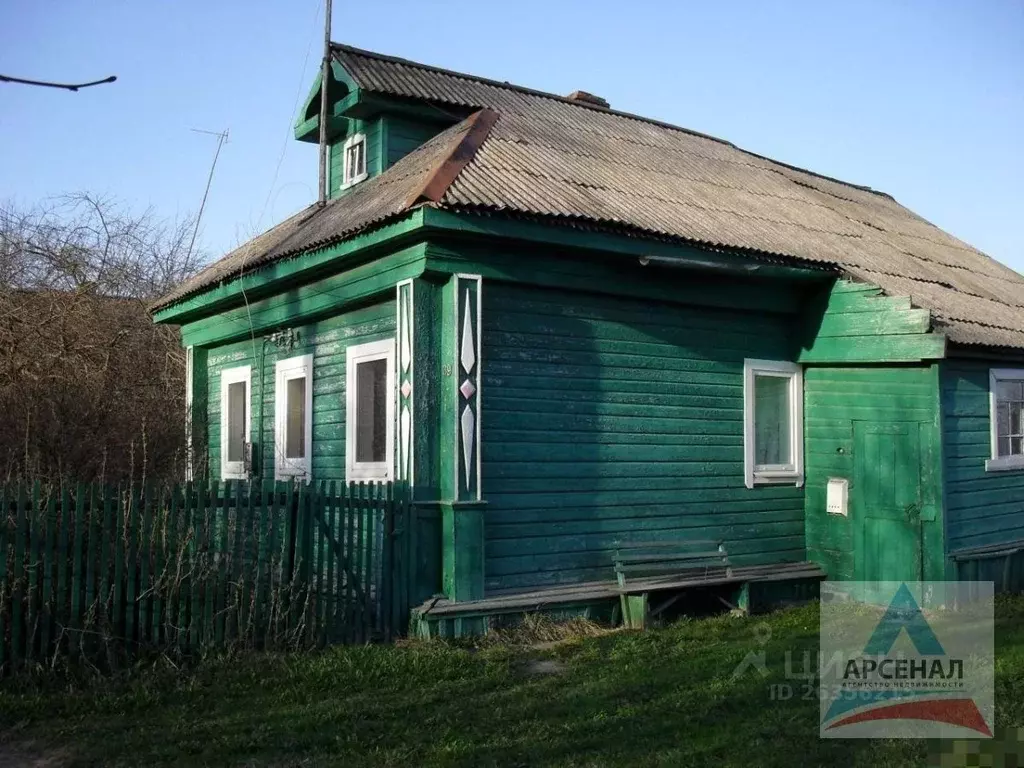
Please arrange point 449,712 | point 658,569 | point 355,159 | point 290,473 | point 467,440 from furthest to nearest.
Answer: point 355,159 < point 290,473 < point 658,569 < point 467,440 < point 449,712

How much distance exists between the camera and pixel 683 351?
10.1 metres

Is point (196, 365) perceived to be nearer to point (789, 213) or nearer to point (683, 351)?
point (683, 351)

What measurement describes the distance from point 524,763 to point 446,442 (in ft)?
12.0

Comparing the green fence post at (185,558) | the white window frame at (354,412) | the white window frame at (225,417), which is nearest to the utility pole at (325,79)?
the white window frame at (225,417)

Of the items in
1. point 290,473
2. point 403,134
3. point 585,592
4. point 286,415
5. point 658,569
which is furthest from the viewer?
point 403,134

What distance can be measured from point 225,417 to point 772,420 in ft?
22.8

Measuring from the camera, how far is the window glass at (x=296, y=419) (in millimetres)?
11328

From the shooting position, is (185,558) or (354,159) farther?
(354,159)

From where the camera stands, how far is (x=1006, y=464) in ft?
36.0

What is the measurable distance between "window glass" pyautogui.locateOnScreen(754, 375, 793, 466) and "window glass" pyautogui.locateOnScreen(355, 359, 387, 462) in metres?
3.99

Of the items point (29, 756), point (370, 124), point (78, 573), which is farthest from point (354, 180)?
point (29, 756)

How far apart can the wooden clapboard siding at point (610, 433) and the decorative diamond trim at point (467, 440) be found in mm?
342

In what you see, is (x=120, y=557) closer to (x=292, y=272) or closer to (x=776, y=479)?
(x=292, y=272)

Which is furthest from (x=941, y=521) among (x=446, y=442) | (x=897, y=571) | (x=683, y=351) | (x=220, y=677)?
(x=220, y=677)
